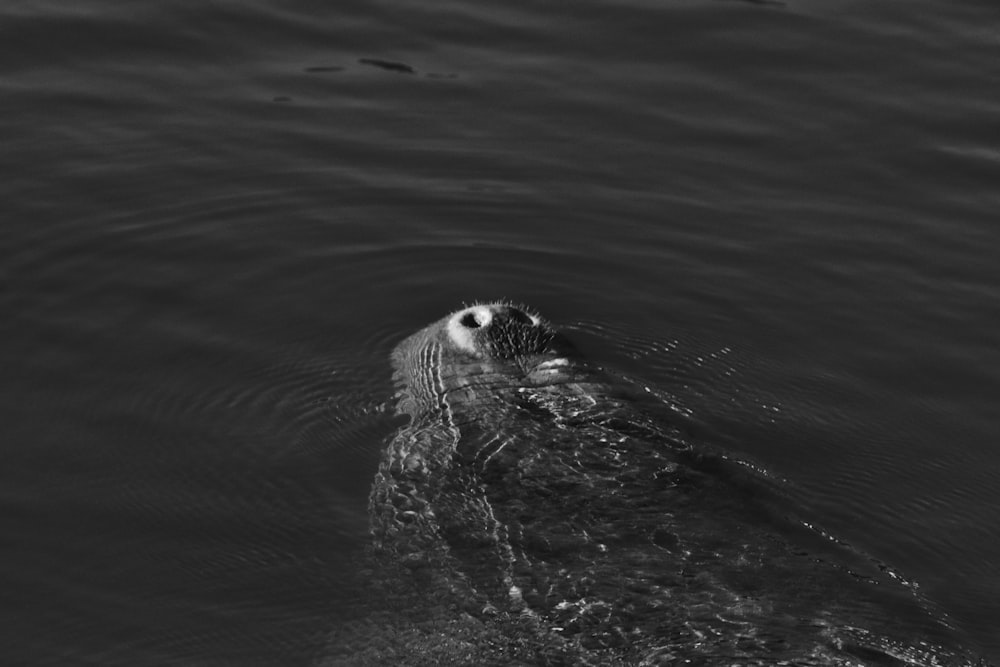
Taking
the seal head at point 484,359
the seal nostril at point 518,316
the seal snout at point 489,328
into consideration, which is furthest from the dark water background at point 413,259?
the seal nostril at point 518,316

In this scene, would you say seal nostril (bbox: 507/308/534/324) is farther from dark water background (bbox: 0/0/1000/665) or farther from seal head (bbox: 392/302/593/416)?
dark water background (bbox: 0/0/1000/665)

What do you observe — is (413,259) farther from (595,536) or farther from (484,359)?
(595,536)

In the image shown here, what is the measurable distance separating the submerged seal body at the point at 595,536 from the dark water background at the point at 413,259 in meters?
0.46

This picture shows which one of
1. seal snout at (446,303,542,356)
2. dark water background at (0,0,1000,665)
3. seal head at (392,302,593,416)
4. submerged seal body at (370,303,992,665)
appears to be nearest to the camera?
submerged seal body at (370,303,992,665)

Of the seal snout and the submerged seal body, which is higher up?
the seal snout

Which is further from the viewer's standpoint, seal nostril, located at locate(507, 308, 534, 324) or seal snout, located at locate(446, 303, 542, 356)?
seal nostril, located at locate(507, 308, 534, 324)

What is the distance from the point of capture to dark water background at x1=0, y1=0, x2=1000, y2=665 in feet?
26.2

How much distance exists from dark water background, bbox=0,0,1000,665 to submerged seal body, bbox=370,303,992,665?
1.52 feet

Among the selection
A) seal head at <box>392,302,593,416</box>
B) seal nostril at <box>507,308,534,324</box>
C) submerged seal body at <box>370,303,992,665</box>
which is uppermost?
seal nostril at <box>507,308,534,324</box>

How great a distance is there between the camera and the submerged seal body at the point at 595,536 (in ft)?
21.5

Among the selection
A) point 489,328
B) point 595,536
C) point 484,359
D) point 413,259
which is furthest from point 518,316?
point 413,259

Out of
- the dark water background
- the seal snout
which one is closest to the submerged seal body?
the seal snout

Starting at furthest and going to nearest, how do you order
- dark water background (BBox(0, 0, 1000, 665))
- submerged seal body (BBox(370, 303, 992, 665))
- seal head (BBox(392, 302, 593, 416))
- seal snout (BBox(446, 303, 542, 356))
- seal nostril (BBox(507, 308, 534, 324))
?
1. seal nostril (BBox(507, 308, 534, 324))
2. seal snout (BBox(446, 303, 542, 356))
3. seal head (BBox(392, 302, 593, 416))
4. dark water background (BBox(0, 0, 1000, 665))
5. submerged seal body (BBox(370, 303, 992, 665))

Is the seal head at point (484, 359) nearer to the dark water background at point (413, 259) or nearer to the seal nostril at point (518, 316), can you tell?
the seal nostril at point (518, 316)
